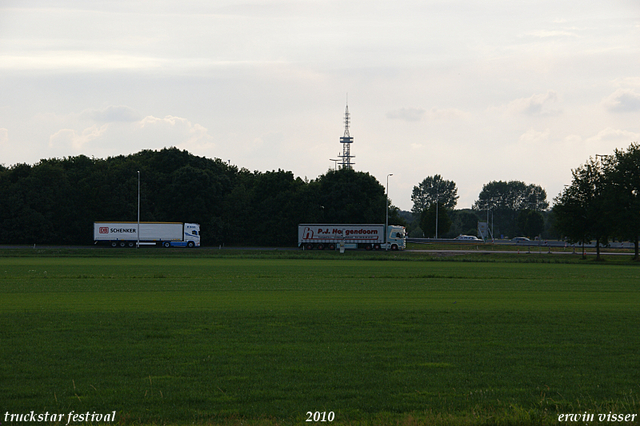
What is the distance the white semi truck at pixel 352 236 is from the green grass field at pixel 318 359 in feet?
190

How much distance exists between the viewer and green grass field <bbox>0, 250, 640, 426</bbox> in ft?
26.1

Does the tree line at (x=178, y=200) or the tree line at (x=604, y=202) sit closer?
the tree line at (x=604, y=202)

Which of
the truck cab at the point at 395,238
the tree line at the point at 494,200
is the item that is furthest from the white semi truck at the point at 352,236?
the tree line at the point at 494,200

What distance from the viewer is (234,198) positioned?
90.6 m

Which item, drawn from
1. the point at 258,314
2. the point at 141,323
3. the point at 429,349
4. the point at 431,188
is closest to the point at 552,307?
the point at 429,349

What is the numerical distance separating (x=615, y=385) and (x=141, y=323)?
1111 cm

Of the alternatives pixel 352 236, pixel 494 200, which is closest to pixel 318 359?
pixel 352 236

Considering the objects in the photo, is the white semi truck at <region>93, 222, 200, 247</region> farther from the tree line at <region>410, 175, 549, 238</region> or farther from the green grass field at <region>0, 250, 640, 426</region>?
the tree line at <region>410, 175, 549, 238</region>

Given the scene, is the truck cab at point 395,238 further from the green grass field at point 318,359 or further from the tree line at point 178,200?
the green grass field at point 318,359

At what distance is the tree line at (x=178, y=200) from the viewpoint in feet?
273

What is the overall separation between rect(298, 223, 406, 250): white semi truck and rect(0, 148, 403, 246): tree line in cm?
838

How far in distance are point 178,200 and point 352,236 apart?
29.4 m

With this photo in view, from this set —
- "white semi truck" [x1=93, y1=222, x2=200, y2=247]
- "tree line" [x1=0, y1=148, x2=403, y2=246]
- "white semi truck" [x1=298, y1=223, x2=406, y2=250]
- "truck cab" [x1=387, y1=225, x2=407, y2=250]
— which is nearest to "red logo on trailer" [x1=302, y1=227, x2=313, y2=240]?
"white semi truck" [x1=298, y1=223, x2=406, y2=250]

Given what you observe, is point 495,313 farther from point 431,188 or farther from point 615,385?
point 431,188
